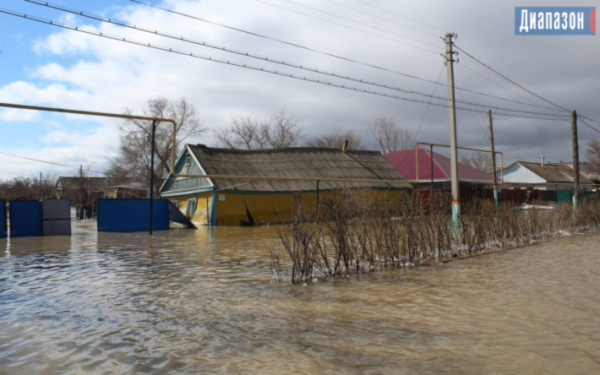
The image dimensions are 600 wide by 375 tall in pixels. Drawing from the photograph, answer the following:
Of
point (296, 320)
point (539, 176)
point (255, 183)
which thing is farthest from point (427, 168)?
point (296, 320)

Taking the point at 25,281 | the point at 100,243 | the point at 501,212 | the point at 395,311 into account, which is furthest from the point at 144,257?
the point at 501,212

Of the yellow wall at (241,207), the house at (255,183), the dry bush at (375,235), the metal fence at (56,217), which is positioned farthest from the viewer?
the house at (255,183)

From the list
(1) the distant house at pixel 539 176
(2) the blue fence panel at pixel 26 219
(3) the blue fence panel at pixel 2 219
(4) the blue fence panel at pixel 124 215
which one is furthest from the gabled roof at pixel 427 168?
(3) the blue fence panel at pixel 2 219

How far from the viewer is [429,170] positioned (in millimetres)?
35406

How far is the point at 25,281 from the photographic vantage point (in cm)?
800

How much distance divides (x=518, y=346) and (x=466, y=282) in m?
3.33

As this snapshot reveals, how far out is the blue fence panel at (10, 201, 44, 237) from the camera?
55.5 feet

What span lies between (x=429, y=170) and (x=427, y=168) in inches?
9.6

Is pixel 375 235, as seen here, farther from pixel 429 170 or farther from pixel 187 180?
pixel 429 170

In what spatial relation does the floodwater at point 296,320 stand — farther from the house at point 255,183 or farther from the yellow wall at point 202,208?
the yellow wall at point 202,208

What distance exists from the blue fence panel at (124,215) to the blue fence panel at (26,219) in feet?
7.34

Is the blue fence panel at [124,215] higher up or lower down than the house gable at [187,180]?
lower down

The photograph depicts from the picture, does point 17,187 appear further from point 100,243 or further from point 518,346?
point 518,346

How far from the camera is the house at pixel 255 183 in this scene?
74.1 feet
